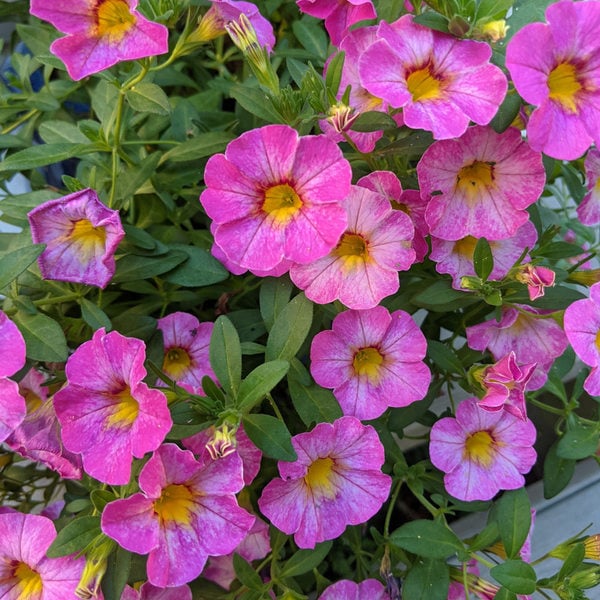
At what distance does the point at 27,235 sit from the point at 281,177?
0.29 m

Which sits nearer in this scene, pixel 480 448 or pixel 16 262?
pixel 16 262

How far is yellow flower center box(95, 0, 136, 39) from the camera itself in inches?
24.0

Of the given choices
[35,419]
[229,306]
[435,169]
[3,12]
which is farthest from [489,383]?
[3,12]

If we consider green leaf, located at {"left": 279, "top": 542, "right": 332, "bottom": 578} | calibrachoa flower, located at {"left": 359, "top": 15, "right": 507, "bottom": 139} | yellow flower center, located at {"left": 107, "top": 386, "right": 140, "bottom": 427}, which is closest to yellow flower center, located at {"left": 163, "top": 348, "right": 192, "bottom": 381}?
yellow flower center, located at {"left": 107, "top": 386, "right": 140, "bottom": 427}

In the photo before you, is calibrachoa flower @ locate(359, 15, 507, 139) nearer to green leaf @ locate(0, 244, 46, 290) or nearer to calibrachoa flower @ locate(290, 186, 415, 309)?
calibrachoa flower @ locate(290, 186, 415, 309)

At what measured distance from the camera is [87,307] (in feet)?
2.19

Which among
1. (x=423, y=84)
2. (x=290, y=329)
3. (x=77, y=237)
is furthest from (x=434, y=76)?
(x=77, y=237)

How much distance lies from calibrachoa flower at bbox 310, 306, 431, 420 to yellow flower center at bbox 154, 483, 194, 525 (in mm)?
159

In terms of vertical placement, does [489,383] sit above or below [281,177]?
below

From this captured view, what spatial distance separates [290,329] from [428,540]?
0.83 feet

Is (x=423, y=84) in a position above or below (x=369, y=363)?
above

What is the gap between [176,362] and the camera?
0.74 m

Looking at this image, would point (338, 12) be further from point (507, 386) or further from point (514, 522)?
point (514, 522)

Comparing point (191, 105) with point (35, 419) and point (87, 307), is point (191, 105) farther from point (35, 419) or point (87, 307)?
point (35, 419)
